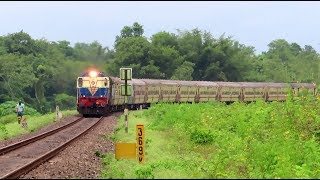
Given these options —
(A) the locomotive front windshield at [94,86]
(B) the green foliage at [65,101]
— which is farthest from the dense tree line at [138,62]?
(A) the locomotive front windshield at [94,86]

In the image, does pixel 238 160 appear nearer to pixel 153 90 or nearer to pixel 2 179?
pixel 2 179

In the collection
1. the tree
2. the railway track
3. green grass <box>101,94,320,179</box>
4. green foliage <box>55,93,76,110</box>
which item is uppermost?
the tree

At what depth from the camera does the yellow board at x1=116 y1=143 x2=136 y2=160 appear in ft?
45.8

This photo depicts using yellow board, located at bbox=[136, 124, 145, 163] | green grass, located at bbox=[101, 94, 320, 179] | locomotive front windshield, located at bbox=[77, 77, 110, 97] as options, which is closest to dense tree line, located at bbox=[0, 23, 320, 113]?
locomotive front windshield, located at bbox=[77, 77, 110, 97]

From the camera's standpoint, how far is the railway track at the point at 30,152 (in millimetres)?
13734

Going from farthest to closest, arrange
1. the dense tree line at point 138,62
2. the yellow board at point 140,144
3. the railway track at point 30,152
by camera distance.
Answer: the dense tree line at point 138,62 → the yellow board at point 140,144 → the railway track at point 30,152

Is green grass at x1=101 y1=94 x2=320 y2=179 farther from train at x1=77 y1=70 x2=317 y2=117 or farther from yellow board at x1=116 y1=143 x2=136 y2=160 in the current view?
train at x1=77 y1=70 x2=317 y2=117

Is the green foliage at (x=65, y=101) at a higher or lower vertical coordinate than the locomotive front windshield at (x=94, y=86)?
lower

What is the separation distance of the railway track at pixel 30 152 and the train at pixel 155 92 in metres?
6.54

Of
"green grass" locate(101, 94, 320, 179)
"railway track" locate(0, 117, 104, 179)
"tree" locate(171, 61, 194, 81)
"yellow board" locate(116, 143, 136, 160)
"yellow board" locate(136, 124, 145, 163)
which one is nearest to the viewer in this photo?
"green grass" locate(101, 94, 320, 179)

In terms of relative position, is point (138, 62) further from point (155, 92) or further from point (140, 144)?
point (140, 144)

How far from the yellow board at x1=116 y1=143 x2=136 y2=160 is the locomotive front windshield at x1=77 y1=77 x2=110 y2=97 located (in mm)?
22552

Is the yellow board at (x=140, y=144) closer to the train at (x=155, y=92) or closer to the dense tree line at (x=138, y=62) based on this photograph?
the train at (x=155, y=92)

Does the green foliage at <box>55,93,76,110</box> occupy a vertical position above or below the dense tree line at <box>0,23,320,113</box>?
below
